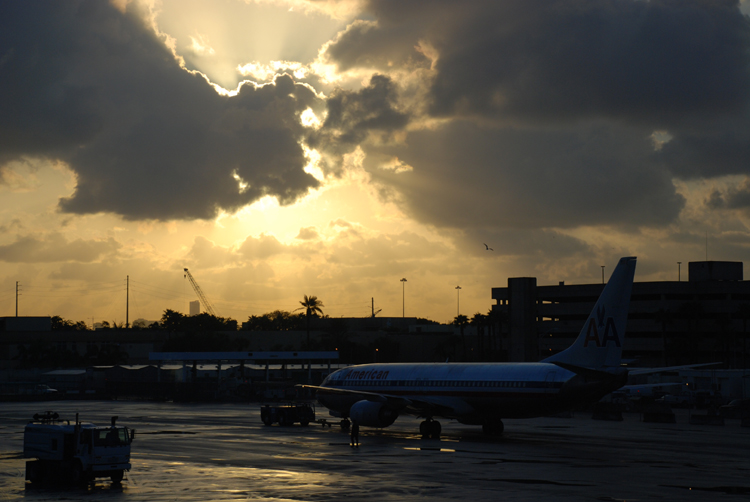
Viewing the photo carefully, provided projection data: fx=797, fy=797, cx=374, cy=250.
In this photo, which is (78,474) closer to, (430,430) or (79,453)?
(79,453)

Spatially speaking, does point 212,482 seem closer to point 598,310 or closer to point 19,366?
point 598,310

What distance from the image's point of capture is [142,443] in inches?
1725

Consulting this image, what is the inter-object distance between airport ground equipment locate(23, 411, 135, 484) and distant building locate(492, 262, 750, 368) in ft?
391

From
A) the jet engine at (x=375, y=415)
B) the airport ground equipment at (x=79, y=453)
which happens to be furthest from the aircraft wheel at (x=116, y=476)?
the jet engine at (x=375, y=415)

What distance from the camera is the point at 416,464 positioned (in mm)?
34469

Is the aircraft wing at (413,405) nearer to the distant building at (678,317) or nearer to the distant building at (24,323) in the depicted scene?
the distant building at (678,317)

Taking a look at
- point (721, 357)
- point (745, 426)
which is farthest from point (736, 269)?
point (745, 426)

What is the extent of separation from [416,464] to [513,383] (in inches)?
530

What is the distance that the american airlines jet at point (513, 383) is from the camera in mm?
44062

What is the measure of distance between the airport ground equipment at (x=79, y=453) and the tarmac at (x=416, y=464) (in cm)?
61

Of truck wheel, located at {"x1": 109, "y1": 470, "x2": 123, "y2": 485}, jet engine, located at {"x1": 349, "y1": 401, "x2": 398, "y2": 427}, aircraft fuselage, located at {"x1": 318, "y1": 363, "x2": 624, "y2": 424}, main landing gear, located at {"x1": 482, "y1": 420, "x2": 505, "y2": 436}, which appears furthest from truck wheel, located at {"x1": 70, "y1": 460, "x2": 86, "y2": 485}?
main landing gear, located at {"x1": 482, "y1": 420, "x2": 505, "y2": 436}

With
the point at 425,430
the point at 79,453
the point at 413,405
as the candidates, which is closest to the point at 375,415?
the point at 413,405

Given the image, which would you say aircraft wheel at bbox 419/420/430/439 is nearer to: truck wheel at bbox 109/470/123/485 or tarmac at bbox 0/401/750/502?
tarmac at bbox 0/401/750/502

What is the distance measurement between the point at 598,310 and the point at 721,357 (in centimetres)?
11289
